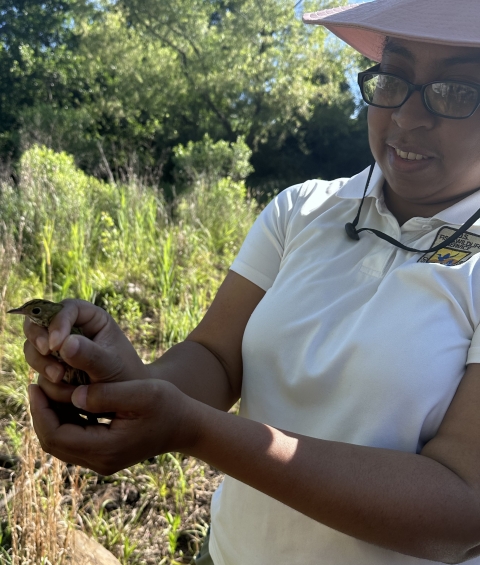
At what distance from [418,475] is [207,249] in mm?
5275

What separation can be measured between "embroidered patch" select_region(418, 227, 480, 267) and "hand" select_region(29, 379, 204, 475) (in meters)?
0.60

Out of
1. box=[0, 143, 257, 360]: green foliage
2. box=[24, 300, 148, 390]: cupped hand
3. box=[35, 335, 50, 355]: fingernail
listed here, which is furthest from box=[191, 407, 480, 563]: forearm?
box=[0, 143, 257, 360]: green foliage

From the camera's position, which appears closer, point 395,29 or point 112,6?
point 395,29

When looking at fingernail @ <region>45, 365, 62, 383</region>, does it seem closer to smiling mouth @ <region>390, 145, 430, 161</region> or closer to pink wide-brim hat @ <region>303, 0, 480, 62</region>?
smiling mouth @ <region>390, 145, 430, 161</region>

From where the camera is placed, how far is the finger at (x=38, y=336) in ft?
3.44

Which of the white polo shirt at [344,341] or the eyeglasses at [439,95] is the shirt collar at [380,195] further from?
the eyeglasses at [439,95]

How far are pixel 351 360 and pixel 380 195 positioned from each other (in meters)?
0.51

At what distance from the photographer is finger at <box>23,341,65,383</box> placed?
1059mm

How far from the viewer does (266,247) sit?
4.77ft

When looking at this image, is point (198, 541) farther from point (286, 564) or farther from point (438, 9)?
point (438, 9)

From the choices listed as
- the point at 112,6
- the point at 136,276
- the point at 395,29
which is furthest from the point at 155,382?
the point at 112,6

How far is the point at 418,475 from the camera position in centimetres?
95

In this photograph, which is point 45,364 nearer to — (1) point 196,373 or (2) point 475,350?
(1) point 196,373

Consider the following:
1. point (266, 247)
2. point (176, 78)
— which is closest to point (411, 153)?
point (266, 247)
